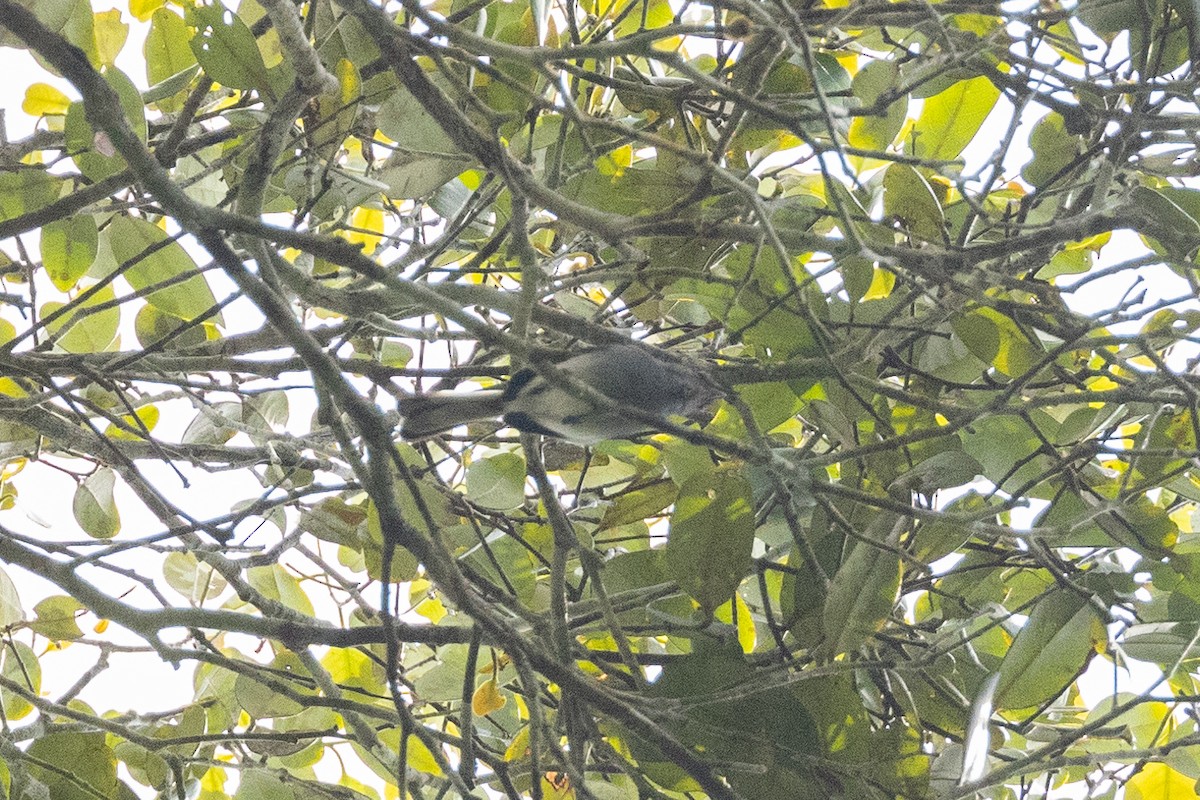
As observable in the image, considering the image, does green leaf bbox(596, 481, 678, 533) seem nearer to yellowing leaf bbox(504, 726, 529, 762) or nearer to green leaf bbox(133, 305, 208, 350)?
yellowing leaf bbox(504, 726, 529, 762)

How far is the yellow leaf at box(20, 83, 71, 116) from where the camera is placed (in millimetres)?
1844

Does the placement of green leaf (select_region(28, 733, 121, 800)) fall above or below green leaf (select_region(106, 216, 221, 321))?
below

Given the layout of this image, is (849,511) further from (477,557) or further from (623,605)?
(477,557)

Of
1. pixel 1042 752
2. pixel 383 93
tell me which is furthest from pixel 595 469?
pixel 1042 752

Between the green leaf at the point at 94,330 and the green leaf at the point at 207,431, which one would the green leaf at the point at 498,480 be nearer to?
the green leaf at the point at 207,431

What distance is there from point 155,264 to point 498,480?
0.63m

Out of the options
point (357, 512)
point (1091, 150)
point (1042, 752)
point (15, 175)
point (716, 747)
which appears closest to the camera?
point (1042, 752)

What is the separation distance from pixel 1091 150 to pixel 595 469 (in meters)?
1.02

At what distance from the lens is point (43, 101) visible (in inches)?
73.2

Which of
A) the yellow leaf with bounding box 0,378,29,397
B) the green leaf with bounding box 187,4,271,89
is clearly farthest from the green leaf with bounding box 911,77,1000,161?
the yellow leaf with bounding box 0,378,29,397

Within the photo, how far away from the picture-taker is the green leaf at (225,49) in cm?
129

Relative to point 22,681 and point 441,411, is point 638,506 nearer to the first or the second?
point 441,411

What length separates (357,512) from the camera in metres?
1.67

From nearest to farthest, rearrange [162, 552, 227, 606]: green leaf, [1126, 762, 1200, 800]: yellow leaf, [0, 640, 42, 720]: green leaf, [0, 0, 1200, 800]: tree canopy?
[0, 0, 1200, 800]: tree canopy → [1126, 762, 1200, 800]: yellow leaf → [0, 640, 42, 720]: green leaf → [162, 552, 227, 606]: green leaf
